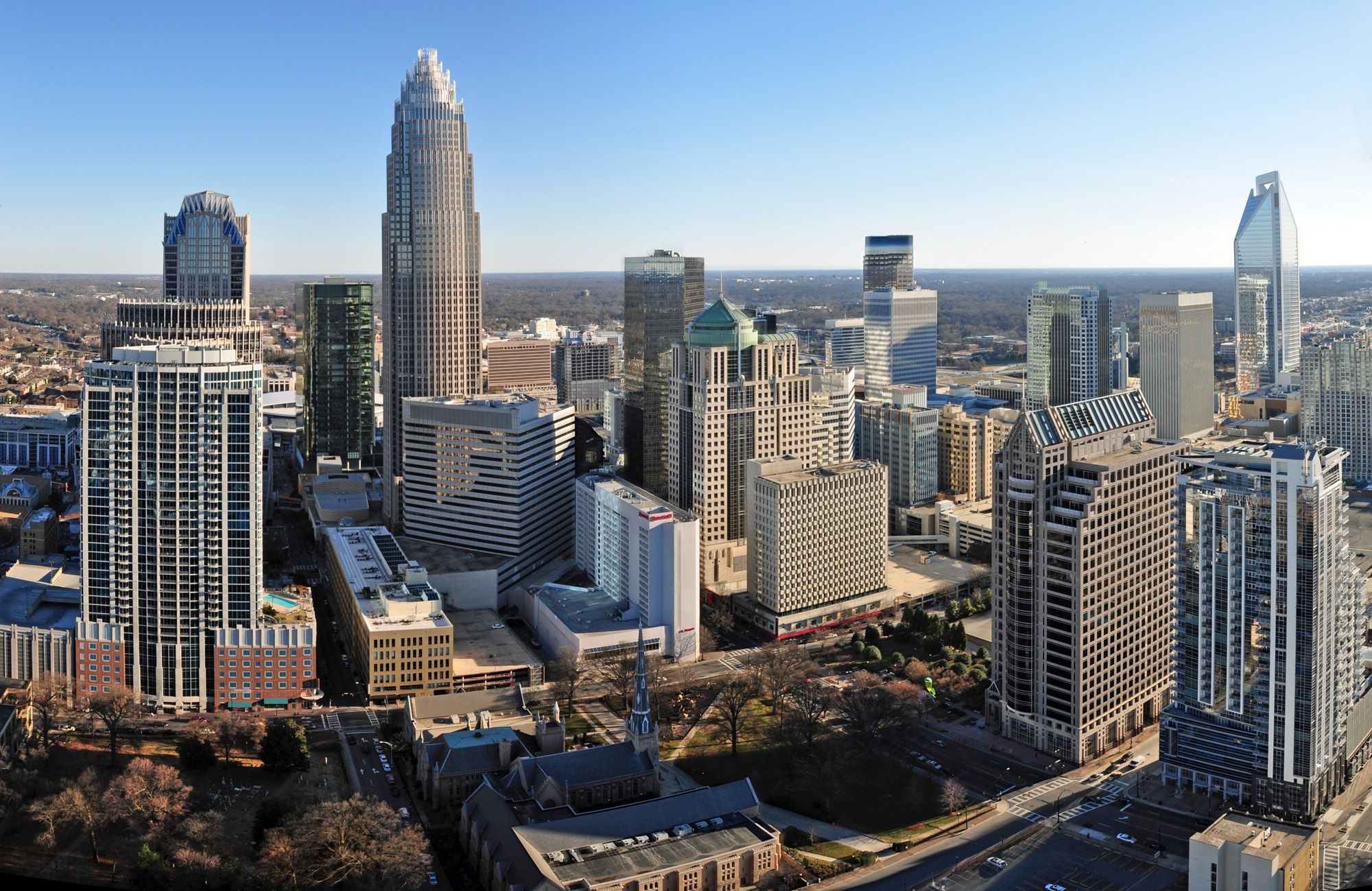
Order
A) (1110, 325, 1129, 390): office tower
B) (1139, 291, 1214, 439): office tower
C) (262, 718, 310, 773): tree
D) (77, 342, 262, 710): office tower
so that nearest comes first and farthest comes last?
1. (262, 718, 310, 773): tree
2. (77, 342, 262, 710): office tower
3. (1139, 291, 1214, 439): office tower
4. (1110, 325, 1129, 390): office tower

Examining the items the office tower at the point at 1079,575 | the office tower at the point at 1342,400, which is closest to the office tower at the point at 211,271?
the office tower at the point at 1079,575

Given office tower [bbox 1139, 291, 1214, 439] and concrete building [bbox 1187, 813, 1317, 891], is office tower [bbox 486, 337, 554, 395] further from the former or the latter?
concrete building [bbox 1187, 813, 1317, 891]

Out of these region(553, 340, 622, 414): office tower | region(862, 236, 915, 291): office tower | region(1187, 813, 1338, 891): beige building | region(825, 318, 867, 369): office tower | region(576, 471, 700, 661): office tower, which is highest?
region(862, 236, 915, 291): office tower

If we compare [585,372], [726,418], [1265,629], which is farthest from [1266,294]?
[1265,629]

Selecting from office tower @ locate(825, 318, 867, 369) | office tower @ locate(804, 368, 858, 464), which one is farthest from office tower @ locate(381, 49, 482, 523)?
office tower @ locate(825, 318, 867, 369)

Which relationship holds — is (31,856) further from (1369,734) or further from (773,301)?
(773,301)

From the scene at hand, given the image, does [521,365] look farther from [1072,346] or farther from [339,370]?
[1072,346]
